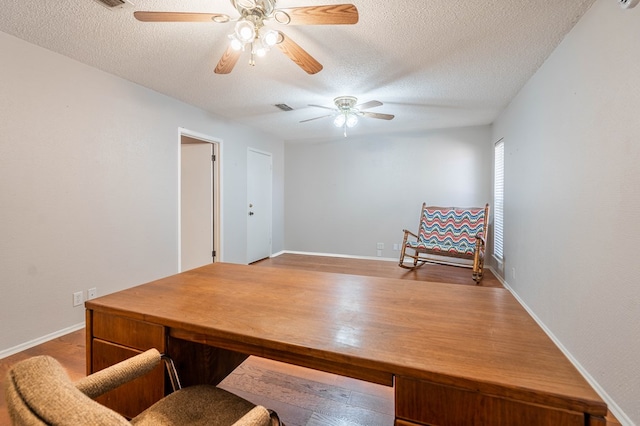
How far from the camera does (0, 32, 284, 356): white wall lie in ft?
6.82

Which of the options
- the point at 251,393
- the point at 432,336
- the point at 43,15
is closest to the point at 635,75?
the point at 432,336

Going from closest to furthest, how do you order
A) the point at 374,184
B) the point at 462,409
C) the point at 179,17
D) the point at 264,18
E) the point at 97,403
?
1. the point at 97,403
2. the point at 462,409
3. the point at 179,17
4. the point at 264,18
5. the point at 374,184

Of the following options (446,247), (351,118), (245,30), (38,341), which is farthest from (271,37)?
(446,247)

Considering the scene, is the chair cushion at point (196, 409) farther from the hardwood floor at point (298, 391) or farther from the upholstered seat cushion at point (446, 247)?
the upholstered seat cushion at point (446, 247)

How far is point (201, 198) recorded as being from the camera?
4098mm

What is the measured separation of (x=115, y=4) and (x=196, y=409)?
218cm

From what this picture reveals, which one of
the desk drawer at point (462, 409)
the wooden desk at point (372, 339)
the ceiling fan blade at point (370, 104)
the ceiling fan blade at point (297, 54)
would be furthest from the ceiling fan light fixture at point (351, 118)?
the desk drawer at point (462, 409)

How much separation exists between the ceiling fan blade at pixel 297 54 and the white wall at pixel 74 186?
1.94 m

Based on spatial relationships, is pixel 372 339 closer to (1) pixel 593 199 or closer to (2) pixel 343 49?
(1) pixel 593 199

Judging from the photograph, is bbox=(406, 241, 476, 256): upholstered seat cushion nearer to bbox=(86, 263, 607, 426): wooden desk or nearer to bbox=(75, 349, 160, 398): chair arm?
bbox=(86, 263, 607, 426): wooden desk

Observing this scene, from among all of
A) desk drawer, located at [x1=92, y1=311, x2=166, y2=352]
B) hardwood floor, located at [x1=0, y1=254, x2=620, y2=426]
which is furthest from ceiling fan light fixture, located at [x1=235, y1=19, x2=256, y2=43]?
hardwood floor, located at [x1=0, y1=254, x2=620, y2=426]

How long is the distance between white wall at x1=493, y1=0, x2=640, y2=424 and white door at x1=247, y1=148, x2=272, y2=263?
3.73 meters

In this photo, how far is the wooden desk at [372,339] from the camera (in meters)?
0.70

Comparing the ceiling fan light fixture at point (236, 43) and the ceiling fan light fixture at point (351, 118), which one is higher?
the ceiling fan light fixture at point (351, 118)
